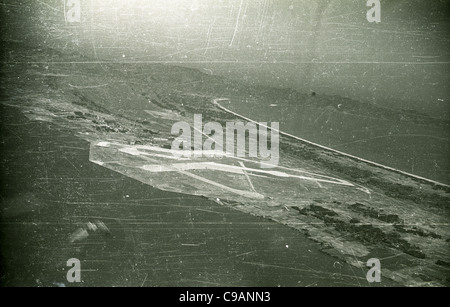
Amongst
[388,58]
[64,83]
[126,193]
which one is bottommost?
[126,193]

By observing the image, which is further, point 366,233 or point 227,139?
point 227,139

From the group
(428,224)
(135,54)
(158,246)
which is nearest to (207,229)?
(158,246)

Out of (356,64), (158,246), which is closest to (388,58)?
(356,64)

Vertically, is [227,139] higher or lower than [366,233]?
higher
